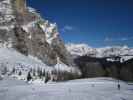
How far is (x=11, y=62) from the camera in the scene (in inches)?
7067

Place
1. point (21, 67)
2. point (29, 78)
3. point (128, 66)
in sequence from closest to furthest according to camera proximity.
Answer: point (29, 78), point (21, 67), point (128, 66)

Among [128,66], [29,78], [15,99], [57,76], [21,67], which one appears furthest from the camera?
[57,76]

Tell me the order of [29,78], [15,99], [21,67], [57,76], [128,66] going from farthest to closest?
1. [57,76]
2. [128,66]
3. [21,67]
4. [29,78]
5. [15,99]

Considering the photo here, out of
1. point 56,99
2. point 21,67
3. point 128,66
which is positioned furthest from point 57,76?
point 56,99

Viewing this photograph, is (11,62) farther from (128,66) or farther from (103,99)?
(103,99)

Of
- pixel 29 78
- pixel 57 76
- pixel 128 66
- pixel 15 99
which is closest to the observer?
pixel 15 99

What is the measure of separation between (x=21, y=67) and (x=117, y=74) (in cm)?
7170

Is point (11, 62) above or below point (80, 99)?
above

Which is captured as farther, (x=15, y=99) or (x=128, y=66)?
(x=128, y=66)

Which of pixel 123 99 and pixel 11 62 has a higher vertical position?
pixel 11 62

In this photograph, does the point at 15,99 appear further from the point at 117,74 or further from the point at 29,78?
the point at 117,74

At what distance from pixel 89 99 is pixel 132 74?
143 metres

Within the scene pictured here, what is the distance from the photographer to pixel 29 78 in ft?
445

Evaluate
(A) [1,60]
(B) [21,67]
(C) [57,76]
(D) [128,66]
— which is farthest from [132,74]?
(A) [1,60]
